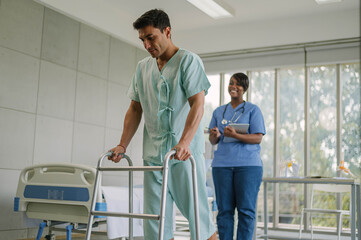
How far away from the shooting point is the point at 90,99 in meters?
5.27

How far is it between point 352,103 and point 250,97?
1363 millimetres

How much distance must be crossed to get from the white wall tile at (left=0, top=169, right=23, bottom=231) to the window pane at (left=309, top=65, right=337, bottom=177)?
12.0ft

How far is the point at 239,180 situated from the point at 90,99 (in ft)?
8.56

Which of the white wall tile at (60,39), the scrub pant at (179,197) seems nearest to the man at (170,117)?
the scrub pant at (179,197)

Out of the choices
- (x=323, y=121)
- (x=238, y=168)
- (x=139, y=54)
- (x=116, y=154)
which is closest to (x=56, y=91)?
(x=139, y=54)

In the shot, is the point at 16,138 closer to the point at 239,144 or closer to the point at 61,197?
the point at 61,197

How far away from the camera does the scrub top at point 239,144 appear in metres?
3.27

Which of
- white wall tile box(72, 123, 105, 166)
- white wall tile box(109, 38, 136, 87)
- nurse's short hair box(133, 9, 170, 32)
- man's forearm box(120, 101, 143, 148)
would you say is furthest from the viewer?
white wall tile box(109, 38, 136, 87)

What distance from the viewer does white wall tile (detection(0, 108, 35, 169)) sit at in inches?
164

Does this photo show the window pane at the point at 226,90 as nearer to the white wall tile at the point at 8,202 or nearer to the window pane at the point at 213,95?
the window pane at the point at 213,95

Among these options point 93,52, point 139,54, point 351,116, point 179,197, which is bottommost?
point 179,197

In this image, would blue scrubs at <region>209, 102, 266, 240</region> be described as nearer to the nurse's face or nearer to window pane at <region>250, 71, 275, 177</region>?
the nurse's face

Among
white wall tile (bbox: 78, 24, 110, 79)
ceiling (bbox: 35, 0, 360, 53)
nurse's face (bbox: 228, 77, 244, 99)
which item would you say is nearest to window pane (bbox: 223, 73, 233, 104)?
ceiling (bbox: 35, 0, 360, 53)

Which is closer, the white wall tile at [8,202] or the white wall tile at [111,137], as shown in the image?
the white wall tile at [8,202]
